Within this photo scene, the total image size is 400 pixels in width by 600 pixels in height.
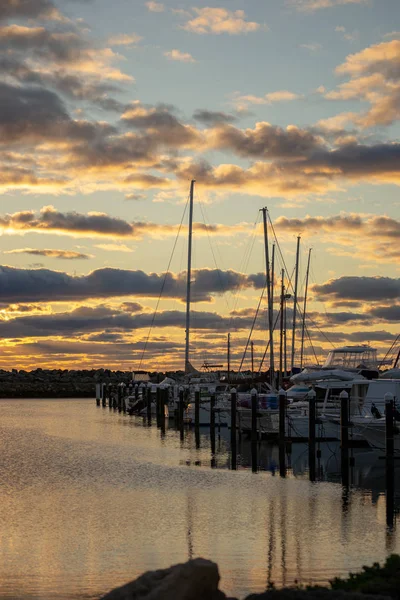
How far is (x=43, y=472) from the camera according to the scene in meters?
38.7

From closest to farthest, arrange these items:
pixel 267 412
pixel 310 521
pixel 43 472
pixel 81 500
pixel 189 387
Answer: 1. pixel 310 521
2. pixel 81 500
3. pixel 43 472
4. pixel 267 412
5. pixel 189 387

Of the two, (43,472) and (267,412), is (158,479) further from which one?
(267,412)

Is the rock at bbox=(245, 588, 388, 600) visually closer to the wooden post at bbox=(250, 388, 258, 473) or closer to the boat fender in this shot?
the wooden post at bbox=(250, 388, 258, 473)

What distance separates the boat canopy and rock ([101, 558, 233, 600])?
48.4 metres

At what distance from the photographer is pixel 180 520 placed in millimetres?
24703

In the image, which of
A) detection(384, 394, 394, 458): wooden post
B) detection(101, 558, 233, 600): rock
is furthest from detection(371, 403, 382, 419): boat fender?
detection(101, 558, 233, 600): rock

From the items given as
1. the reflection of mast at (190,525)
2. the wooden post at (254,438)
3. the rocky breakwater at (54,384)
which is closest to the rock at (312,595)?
the reflection of mast at (190,525)

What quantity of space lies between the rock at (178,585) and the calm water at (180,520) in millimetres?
4798

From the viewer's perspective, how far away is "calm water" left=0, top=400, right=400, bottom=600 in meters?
18.2

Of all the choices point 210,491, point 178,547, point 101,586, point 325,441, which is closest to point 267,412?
point 325,441

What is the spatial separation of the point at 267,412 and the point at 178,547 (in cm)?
2746

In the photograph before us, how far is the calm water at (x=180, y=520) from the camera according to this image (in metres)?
18.2

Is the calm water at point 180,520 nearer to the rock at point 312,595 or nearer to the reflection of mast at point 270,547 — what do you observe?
the reflection of mast at point 270,547

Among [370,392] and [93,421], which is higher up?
[370,392]
